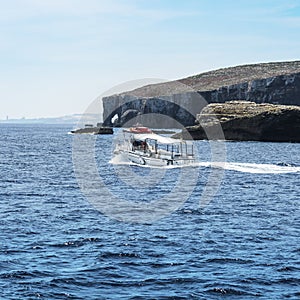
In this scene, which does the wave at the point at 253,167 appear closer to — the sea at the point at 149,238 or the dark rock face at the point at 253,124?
the sea at the point at 149,238

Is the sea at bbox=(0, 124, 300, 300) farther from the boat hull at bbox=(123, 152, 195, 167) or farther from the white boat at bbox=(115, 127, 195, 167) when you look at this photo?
the white boat at bbox=(115, 127, 195, 167)

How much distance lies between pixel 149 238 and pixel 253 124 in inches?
4392

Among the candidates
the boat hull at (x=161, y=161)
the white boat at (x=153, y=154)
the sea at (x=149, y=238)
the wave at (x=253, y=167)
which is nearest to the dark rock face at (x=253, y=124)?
the white boat at (x=153, y=154)

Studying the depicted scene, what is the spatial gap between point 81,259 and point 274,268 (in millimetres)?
9299

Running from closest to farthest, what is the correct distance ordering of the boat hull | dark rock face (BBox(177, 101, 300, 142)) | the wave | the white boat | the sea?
1. the sea
2. the wave
3. the boat hull
4. the white boat
5. dark rock face (BBox(177, 101, 300, 142))

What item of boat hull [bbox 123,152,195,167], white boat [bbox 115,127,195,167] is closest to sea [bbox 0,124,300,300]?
boat hull [bbox 123,152,195,167]

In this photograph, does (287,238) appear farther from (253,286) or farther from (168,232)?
(253,286)

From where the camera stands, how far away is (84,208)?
144ft

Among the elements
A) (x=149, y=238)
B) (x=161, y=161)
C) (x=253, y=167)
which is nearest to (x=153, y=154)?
(x=161, y=161)

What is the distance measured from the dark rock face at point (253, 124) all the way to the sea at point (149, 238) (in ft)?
248

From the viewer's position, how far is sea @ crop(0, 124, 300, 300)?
998 inches

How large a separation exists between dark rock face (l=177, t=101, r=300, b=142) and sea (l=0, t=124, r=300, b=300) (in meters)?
75.6

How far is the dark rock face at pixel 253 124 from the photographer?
139 m

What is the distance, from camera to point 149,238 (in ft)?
111
